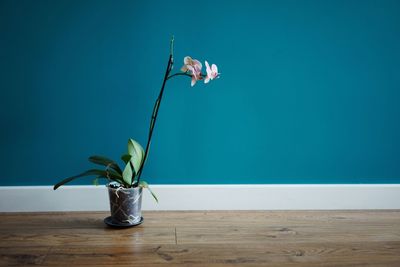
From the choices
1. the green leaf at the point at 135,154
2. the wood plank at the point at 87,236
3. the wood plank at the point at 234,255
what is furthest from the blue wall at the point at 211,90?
the wood plank at the point at 234,255

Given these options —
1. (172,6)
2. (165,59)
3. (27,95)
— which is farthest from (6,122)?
(172,6)

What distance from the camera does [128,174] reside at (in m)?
1.45

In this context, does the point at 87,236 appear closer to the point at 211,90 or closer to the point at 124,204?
the point at 124,204

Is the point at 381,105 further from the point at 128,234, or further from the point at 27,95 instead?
the point at 27,95

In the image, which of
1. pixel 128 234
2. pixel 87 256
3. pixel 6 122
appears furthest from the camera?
pixel 6 122

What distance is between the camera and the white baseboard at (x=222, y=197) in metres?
1.63

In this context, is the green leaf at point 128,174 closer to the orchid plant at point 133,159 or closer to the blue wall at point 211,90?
the orchid plant at point 133,159

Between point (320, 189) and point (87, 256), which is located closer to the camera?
point (87, 256)

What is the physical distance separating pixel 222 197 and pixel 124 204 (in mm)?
458

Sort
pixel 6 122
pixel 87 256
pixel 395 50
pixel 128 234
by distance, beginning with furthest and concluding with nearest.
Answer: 1. pixel 395 50
2. pixel 6 122
3. pixel 128 234
4. pixel 87 256

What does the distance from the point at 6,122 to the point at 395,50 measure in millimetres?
1716

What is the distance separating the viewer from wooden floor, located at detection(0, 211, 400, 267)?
1.19 metres

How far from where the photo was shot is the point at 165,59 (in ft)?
5.38

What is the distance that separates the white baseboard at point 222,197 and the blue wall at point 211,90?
0.04 m
